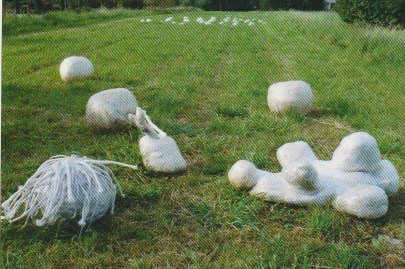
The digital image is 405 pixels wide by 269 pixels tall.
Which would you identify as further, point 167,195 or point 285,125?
point 285,125

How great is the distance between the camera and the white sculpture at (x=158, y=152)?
3900 millimetres

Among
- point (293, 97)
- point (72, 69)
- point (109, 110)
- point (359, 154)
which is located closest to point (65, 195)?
point (359, 154)

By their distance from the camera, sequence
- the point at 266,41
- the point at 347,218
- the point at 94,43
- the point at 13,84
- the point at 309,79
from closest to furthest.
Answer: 1. the point at 347,218
2. the point at 13,84
3. the point at 309,79
4. the point at 94,43
5. the point at 266,41

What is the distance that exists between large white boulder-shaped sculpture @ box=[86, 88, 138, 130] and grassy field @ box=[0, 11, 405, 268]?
15 centimetres

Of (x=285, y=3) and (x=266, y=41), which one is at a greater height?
(x=285, y=3)

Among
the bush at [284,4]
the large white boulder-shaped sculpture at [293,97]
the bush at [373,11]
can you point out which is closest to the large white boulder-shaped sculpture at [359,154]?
the large white boulder-shaped sculpture at [293,97]

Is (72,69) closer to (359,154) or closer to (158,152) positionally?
(158,152)

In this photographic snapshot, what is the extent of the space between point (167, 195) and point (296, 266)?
1.18 m

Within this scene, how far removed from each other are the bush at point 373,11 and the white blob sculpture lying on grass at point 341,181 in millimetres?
5917

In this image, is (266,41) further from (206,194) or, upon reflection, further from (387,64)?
(206,194)

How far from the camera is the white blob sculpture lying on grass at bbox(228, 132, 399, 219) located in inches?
124

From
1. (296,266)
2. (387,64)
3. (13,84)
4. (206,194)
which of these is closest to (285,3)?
(387,64)

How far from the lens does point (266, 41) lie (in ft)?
44.1

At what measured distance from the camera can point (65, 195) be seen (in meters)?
2.98
